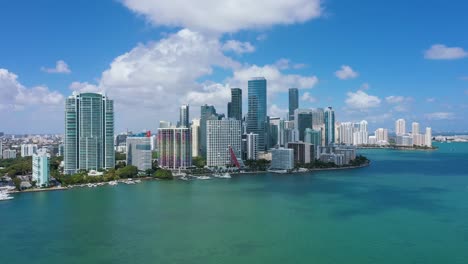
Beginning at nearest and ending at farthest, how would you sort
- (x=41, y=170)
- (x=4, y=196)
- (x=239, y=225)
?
(x=239, y=225) < (x=4, y=196) < (x=41, y=170)

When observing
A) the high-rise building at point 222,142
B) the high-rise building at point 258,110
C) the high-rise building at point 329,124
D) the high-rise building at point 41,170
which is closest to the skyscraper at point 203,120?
the high-rise building at point 258,110

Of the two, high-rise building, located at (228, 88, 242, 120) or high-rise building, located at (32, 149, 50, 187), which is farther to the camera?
high-rise building, located at (228, 88, 242, 120)

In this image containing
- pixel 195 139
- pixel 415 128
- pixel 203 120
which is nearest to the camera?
pixel 195 139

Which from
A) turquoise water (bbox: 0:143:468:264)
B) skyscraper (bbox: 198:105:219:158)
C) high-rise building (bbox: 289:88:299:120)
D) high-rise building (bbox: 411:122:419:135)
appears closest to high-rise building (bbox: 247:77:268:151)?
skyscraper (bbox: 198:105:219:158)

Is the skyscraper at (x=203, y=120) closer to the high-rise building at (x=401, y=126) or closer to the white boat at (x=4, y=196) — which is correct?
the white boat at (x=4, y=196)

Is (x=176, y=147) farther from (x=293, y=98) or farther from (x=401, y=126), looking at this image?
(x=401, y=126)

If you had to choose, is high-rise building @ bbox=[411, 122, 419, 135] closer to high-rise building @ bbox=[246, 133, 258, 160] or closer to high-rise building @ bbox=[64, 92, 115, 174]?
high-rise building @ bbox=[246, 133, 258, 160]

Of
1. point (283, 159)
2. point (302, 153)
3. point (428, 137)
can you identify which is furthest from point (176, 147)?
point (428, 137)
